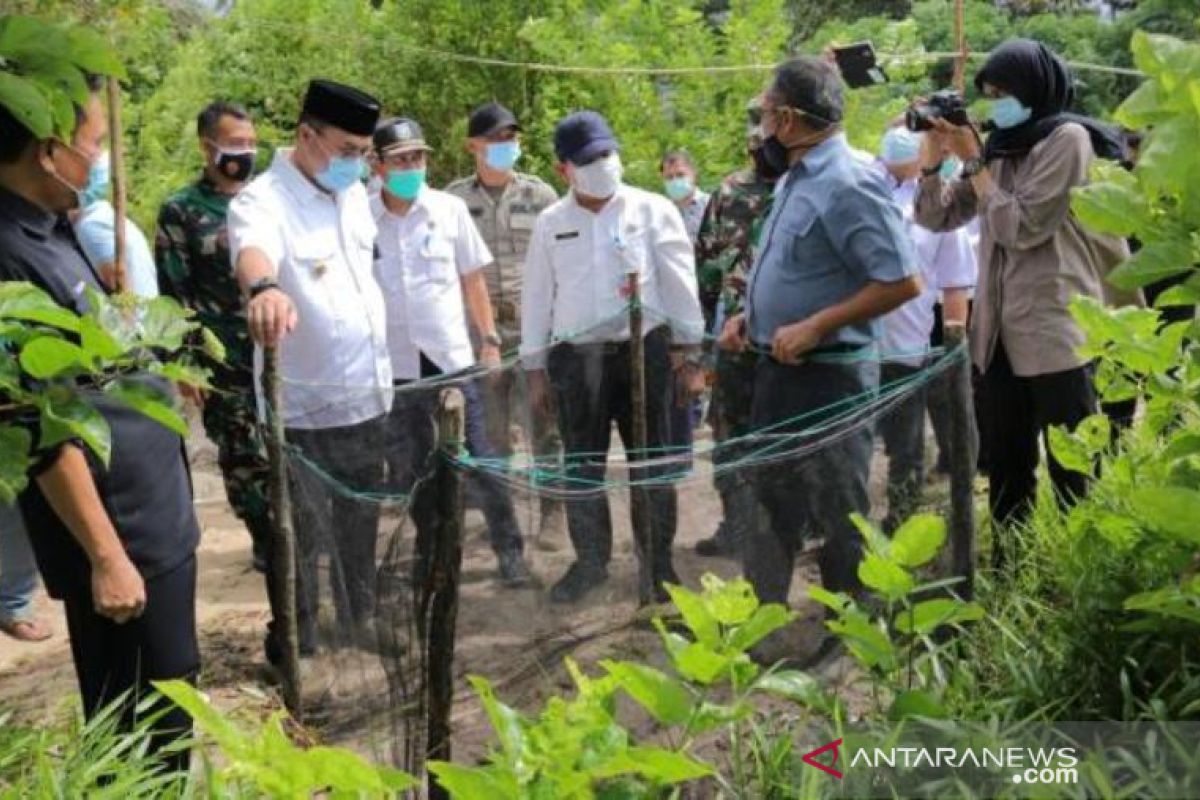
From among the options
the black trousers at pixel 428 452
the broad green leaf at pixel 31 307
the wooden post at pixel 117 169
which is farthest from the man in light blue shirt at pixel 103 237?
the broad green leaf at pixel 31 307

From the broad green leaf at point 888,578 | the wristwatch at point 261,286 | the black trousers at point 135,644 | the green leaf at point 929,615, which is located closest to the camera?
the broad green leaf at point 888,578

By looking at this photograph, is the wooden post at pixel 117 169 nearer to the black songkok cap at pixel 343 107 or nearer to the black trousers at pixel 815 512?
the black songkok cap at pixel 343 107

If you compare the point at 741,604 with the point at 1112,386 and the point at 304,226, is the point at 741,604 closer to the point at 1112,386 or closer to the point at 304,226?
the point at 1112,386

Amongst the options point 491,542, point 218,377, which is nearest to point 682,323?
point 218,377

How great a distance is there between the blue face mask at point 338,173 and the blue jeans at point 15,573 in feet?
5.82

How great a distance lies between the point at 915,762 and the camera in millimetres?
2242

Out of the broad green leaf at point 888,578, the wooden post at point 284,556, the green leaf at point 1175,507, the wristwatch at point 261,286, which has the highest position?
the wristwatch at point 261,286

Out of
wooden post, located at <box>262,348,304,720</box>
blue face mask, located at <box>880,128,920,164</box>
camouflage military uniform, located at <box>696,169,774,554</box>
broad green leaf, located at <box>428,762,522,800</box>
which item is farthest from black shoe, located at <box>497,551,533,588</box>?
blue face mask, located at <box>880,128,920,164</box>

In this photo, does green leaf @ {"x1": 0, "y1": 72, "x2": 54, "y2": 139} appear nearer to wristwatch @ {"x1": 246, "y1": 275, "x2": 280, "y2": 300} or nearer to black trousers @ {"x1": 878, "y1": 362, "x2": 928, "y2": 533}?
wristwatch @ {"x1": 246, "y1": 275, "x2": 280, "y2": 300}

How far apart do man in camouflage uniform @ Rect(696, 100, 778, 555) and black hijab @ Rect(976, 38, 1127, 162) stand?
77 centimetres

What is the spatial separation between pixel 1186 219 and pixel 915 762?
987 mm

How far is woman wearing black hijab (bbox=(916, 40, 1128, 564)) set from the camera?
4152 millimetres

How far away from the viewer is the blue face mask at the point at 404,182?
17.2ft

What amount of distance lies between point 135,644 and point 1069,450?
2.07 metres
